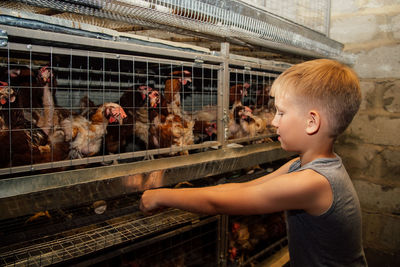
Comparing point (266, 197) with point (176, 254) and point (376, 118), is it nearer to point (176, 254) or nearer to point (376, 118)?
point (176, 254)

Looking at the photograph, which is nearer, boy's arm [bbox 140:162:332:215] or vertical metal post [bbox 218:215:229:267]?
boy's arm [bbox 140:162:332:215]

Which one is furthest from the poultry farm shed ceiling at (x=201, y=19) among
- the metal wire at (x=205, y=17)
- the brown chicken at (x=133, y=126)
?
the brown chicken at (x=133, y=126)

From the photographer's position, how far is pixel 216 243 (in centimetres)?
191

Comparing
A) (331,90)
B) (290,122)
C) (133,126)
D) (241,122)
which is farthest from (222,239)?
(331,90)

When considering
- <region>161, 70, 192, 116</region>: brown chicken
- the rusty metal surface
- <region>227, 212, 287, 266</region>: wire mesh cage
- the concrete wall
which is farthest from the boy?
the concrete wall

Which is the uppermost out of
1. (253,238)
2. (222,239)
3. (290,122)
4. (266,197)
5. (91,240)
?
(290,122)

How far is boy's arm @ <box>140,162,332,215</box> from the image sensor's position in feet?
2.79

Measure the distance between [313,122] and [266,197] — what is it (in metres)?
0.30

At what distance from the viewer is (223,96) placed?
1.68 m

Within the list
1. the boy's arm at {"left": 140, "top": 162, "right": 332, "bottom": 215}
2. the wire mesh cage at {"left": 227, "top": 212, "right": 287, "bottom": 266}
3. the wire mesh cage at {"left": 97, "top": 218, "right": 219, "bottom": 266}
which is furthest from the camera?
the wire mesh cage at {"left": 227, "top": 212, "right": 287, "bottom": 266}

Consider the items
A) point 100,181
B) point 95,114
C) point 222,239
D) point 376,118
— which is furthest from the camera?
point 376,118

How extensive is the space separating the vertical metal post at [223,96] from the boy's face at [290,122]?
2.35 feet

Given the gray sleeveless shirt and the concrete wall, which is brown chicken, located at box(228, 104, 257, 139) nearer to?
the gray sleeveless shirt

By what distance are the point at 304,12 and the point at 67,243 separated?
114 inches
